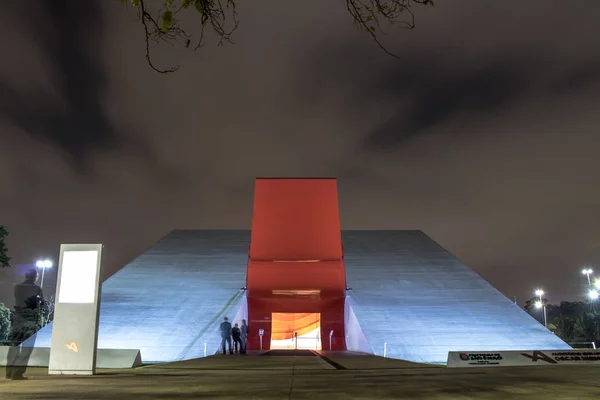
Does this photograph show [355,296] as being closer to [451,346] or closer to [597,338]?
[451,346]

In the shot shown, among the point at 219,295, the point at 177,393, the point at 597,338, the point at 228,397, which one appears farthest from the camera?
the point at 597,338

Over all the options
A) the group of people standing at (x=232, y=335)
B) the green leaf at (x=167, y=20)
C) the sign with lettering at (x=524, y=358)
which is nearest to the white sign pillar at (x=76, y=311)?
the green leaf at (x=167, y=20)

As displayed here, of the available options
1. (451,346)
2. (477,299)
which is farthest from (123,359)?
(477,299)

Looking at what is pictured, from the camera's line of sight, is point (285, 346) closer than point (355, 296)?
No

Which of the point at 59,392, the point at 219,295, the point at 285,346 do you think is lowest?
the point at 285,346

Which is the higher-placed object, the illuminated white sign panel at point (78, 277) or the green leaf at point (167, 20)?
the green leaf at point (167, 20)

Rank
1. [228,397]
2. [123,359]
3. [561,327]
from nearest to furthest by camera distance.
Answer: [228,397] → [123,359] → [561,327]

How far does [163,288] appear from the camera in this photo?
17.4 meters

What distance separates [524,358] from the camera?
8852mm

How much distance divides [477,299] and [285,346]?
9505 mm

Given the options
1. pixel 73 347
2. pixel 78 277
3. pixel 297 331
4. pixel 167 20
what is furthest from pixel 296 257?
pixel 167 20

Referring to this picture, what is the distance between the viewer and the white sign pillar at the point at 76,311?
6.10m

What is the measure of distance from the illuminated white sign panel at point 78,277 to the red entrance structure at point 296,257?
10445 millimetres

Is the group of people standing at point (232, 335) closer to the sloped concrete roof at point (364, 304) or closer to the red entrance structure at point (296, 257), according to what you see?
the sloped concrete roof at point (364, 304)
